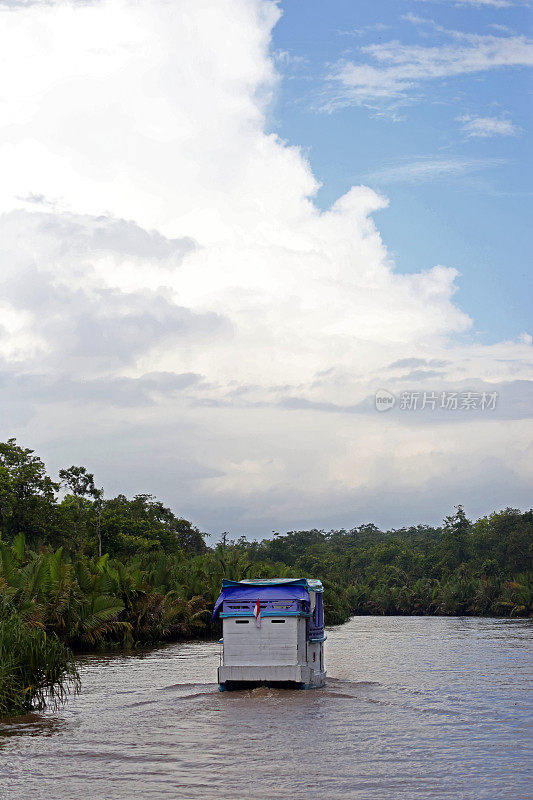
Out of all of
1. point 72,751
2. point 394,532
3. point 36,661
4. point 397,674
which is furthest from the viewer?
point 394,532

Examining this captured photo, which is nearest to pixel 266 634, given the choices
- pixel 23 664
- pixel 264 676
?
pixel 264 676

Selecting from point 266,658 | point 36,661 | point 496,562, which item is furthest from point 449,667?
point 496,562

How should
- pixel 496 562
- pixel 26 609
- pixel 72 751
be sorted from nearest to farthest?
1. pixel 72 751
2. pixel 26 609
3. pixel 496 562

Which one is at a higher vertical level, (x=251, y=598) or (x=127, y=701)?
(x=251, y=598)

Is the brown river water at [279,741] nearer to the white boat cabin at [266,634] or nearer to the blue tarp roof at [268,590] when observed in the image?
the white boat cabin at [266,634]

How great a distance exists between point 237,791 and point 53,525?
144 feet

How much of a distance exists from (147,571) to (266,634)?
2690cm

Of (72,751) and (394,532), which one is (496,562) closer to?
(394,532)

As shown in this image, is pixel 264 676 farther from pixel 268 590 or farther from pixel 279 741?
pixel 279 741

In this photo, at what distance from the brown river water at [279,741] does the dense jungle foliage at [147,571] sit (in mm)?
1671

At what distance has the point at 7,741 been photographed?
14.5 meters

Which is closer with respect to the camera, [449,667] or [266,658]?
[266,658]

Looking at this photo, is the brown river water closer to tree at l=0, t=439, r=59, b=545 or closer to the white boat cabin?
the white boat cabin

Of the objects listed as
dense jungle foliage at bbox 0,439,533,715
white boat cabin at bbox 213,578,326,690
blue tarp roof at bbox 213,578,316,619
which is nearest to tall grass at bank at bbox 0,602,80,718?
dense jungle foliage at bbox 0,439,533,715
